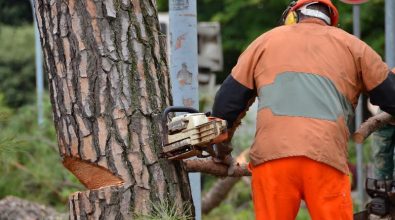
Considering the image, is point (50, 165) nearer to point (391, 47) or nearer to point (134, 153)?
point (391, 47)

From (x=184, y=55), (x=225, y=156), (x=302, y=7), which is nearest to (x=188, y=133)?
(x=225, y=156)

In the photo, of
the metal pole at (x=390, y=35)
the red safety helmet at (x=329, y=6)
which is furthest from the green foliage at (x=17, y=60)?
the red safety helmet at (x=329, y=6)

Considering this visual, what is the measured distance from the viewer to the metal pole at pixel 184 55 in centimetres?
694

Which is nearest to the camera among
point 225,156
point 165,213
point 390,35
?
point 165,213

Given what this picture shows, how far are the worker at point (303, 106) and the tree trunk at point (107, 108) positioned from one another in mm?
436

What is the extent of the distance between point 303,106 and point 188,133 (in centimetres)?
59

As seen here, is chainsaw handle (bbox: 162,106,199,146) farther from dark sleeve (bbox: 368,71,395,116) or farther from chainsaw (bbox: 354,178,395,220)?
chainsaw (bbox: 354,178,395,220)

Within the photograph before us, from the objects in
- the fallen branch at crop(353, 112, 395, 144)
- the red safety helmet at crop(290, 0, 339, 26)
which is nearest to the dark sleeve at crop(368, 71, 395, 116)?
the fallen branch at crop(353, 112, 395, 144)

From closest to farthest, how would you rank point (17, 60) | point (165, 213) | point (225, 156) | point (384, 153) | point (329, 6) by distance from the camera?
point (165, 213)
point (329, 6)
point (225, 156)
point (384, 153)
point (17, 60)

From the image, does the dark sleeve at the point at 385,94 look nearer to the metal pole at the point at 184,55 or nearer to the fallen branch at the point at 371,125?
the fallen branch at the point at 371,125

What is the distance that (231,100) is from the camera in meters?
5.37

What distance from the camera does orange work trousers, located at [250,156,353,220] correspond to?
16.8 feet

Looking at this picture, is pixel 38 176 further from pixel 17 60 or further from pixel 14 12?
pixel 14 12

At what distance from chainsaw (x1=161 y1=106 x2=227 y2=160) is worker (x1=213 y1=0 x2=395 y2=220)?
26cm
